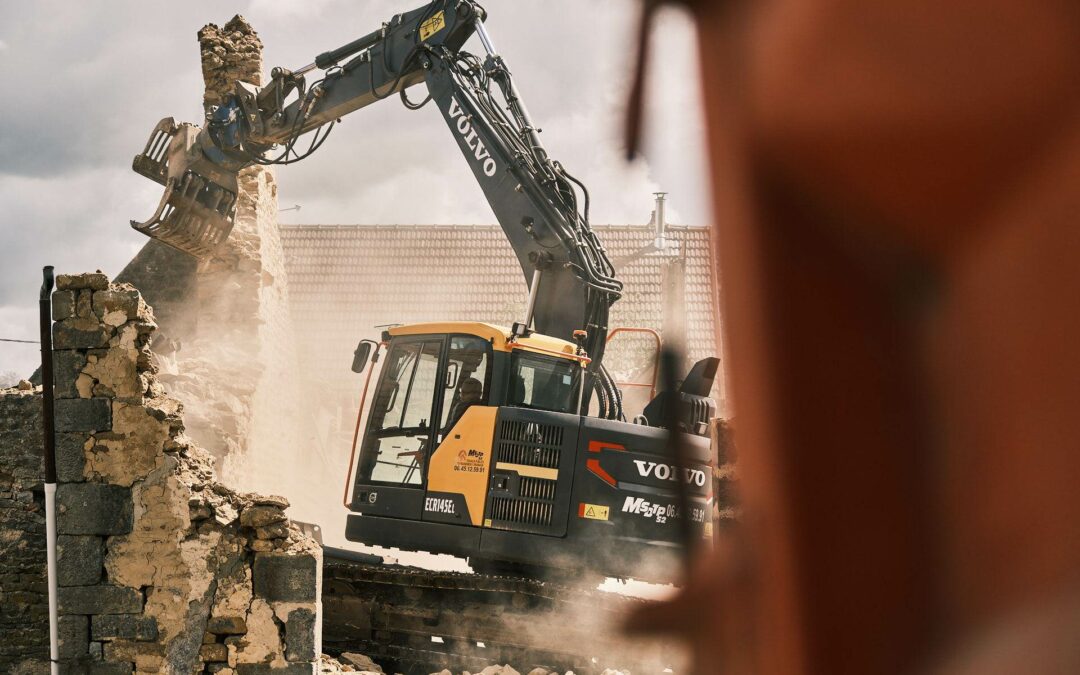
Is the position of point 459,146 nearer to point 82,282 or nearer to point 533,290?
point 533,290

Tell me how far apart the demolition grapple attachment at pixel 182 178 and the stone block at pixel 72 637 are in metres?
7.18

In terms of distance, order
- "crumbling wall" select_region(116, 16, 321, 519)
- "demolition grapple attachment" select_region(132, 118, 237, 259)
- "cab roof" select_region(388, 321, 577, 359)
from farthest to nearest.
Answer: "crumbling wall" select_region(116, 16, 321, 519)
"demolition grapple attachment" select_region(132, 118, 237, 259)
"cab roof" select_region(388, 321, 577, 359)

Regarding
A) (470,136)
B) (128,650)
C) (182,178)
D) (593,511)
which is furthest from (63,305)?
(182,178)

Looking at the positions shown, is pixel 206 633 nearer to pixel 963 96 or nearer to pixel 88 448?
pixel 88 448

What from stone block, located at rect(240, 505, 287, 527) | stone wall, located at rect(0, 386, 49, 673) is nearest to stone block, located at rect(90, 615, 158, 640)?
stone block, located at rect(240, 505, 287, 527)

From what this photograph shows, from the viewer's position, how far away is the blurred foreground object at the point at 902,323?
0.64 m

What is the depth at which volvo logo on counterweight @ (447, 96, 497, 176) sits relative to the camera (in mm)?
9875

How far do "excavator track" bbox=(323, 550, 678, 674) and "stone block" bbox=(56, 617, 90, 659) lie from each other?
2.56m

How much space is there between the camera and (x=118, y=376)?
6609 mm

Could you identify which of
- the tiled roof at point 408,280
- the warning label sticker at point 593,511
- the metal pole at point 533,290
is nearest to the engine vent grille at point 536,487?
the warning label sticker at point 593,511

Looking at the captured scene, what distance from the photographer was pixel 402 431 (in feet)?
28.2

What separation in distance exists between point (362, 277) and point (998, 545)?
938 inches

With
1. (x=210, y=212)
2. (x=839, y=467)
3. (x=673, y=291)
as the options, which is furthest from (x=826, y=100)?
(x=210, y=212)

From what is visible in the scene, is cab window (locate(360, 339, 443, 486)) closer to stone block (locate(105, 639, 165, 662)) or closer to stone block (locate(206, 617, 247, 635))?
stone block (locate(206, 617, 247, 635))
